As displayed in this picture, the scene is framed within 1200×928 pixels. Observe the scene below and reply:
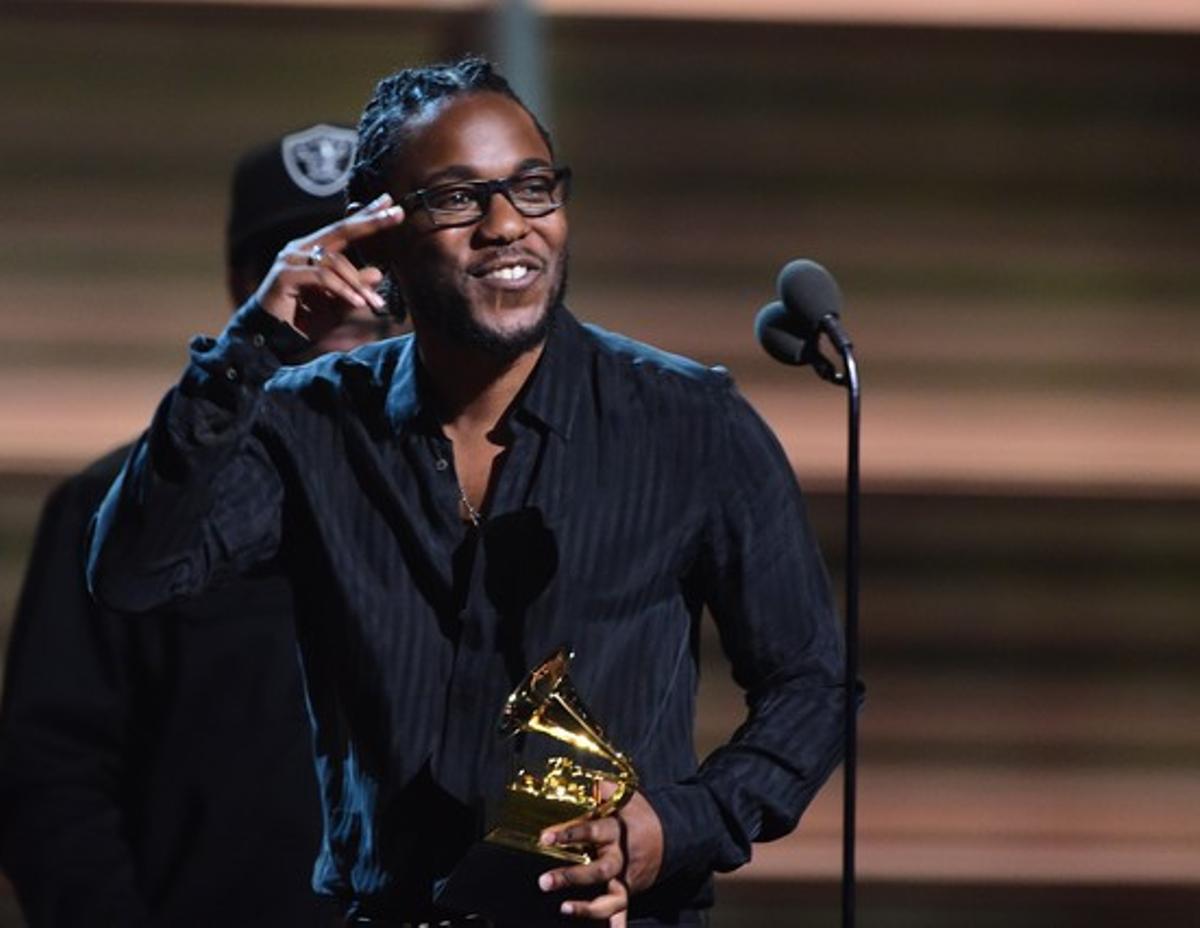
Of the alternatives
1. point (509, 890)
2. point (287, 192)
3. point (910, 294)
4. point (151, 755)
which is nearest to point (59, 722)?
point (151, 755)

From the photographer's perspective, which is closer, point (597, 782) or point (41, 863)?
point (597, 782)

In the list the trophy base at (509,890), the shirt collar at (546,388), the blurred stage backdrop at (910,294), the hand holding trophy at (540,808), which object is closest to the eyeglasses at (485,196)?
the shirt collar at (546,388)

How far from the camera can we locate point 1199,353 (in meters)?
3.68

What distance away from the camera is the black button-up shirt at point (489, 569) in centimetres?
204

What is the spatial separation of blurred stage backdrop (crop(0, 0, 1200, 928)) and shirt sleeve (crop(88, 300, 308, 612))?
1.48 m

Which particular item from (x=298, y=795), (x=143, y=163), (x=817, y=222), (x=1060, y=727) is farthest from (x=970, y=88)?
(x=298, y=795)

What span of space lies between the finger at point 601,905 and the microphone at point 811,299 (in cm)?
52

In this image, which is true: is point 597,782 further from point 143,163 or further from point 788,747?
point 143,163

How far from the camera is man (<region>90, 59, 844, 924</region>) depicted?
2.04m

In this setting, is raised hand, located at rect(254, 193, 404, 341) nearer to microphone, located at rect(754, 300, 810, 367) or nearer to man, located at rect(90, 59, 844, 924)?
man, located at rect(90, 59, 844, 924)

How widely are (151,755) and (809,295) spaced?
2.56ft

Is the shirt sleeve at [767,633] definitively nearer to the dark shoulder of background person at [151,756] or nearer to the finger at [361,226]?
the finger at [361,226]

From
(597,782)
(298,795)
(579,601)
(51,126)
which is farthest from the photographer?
(51,126)

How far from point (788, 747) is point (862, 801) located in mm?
1537
